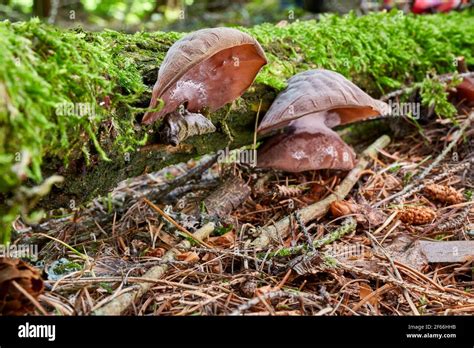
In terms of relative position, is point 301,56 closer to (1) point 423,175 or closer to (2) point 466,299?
(1) point 423,175

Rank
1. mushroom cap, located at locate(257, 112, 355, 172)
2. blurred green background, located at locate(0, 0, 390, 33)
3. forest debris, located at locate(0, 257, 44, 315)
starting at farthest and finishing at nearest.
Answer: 1. blurred green background, located at locate(0, 0, 390, 33)
2. mushroom cap, located at locate(257, 112, 355, 172)
3. forest debris, located at locate(0, 257, 44, 315)

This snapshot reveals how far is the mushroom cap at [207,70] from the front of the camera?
188cm

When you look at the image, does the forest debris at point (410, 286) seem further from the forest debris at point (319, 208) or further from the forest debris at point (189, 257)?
the forest debris at point (189, 257)

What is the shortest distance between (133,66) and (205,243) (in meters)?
0.90

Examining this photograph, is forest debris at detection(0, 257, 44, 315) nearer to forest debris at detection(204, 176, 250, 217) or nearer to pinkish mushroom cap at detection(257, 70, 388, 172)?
forest debris at detection(204, 176, 250, 217)

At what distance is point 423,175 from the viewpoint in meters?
2.71

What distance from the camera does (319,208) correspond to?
2469 millimetres

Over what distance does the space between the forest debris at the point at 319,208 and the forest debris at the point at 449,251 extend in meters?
0.56

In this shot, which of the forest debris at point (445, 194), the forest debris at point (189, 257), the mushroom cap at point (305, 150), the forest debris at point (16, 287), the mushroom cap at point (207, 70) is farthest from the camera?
the mushroom cap at point (305, 150)

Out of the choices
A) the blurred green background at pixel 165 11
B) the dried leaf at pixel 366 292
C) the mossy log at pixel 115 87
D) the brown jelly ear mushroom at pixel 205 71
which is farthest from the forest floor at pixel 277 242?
the blurred green background at pixel 165 11

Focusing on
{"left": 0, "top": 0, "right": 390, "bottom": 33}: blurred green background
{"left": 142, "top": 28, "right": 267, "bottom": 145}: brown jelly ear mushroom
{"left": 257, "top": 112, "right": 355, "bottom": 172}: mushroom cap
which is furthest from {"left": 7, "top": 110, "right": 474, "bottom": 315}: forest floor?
{"left": 0, "top": 0, "right": 390, "bottom": 33}: blurred green background

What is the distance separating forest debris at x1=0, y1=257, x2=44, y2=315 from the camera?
146cm

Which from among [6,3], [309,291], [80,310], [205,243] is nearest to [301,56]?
[205,243]

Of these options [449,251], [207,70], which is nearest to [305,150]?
[207,70]
